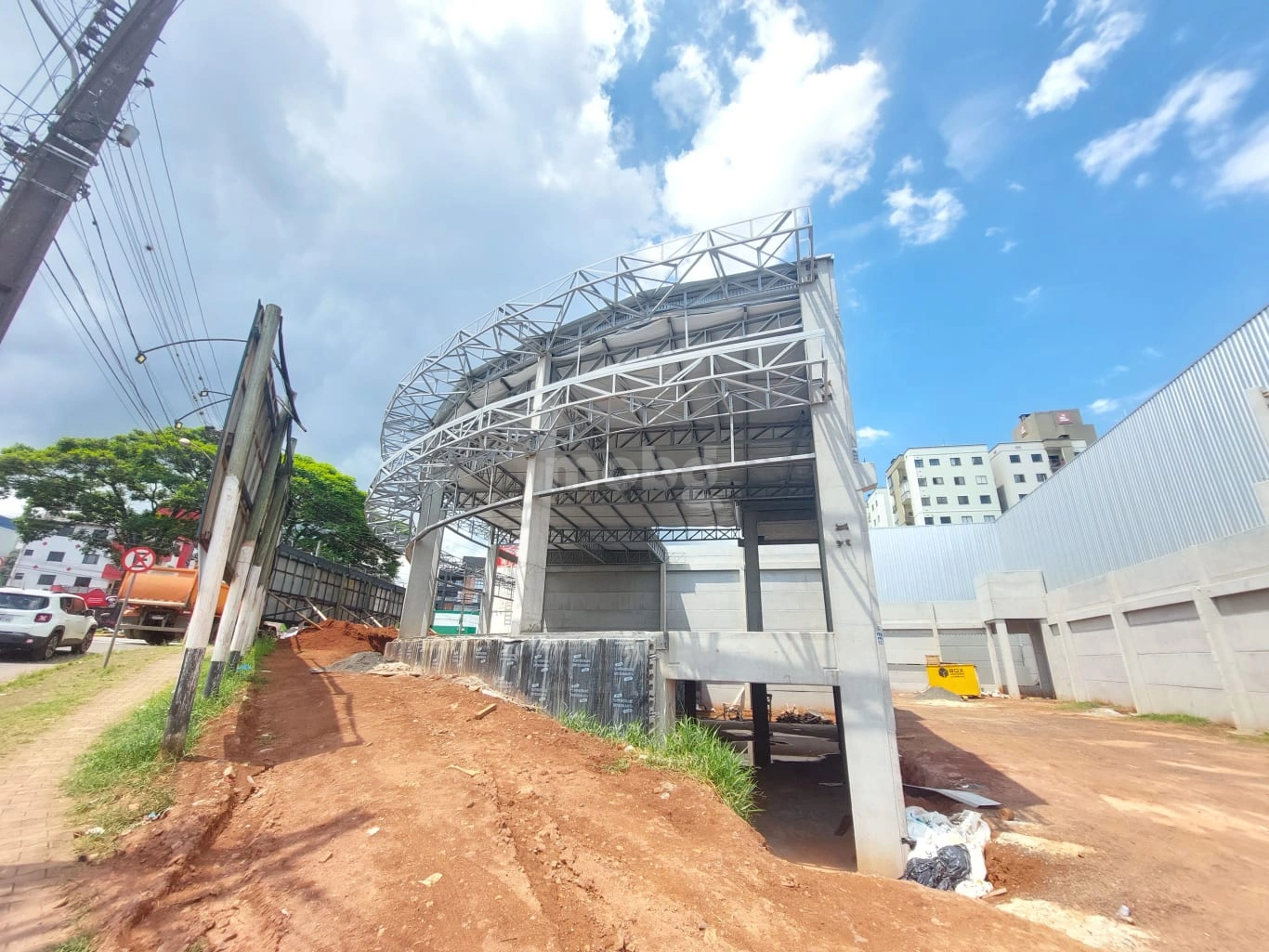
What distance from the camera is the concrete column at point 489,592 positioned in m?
21.0

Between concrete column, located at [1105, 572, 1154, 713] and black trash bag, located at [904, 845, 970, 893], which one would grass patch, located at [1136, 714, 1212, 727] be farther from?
black trash bag, located at [904, 845, 970, 893]

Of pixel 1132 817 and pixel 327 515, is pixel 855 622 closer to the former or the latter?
pixel 1132 817

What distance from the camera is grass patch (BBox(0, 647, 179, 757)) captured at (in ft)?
22.0

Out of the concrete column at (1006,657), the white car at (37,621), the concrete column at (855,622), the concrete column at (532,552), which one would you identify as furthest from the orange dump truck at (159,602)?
the concrete column at (1006,657)

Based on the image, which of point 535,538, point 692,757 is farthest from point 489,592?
point 692,757

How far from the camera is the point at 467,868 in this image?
13.7 feet

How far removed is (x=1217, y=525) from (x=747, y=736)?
16635 millimetres

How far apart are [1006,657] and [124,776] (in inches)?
1296

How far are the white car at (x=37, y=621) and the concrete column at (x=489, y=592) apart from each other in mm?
11069

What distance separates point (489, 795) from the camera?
5.65m

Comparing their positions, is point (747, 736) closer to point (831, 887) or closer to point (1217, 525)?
point (831, 887)

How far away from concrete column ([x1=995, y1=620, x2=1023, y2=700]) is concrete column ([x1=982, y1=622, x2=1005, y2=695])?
0.48 metres

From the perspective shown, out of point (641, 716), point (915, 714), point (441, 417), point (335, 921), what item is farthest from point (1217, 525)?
point (441, 417)

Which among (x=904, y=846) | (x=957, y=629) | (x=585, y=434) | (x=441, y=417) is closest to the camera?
(x=904, y=846)
